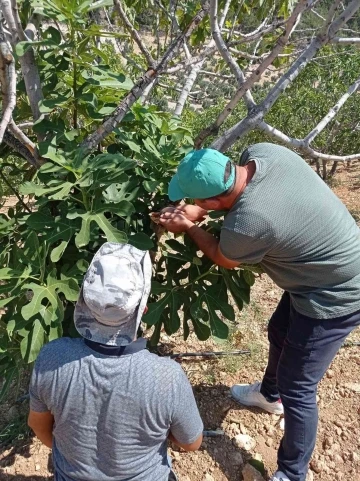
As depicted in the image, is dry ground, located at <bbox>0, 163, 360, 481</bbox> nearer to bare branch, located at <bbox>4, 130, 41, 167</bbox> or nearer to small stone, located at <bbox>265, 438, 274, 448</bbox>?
small stone, located at <bbox>265, 438, 274, 448</bbox>

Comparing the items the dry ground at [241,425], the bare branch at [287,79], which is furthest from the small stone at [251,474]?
the bare branch at [287,79]

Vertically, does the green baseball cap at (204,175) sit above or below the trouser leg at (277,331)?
above

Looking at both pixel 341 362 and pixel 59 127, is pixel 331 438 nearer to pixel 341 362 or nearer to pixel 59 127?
pixel 341 362

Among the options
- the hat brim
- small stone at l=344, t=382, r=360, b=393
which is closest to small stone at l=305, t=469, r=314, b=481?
small stone at l=344, t=382, r=360, b=393

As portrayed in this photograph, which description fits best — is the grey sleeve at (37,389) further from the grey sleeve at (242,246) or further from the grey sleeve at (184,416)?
the grey sleeve at (242,246)

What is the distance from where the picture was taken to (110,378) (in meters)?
1.38

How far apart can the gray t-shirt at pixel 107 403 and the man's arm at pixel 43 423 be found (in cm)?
4

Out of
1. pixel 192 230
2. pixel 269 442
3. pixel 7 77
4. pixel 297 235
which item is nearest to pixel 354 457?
pixel 269 442

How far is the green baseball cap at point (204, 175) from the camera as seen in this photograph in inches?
72.5

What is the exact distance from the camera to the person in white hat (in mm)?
1366

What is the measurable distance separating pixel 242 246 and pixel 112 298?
0.76m

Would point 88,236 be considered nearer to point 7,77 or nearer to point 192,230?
point 192,230

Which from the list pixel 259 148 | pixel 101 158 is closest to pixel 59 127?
pixel 101 158

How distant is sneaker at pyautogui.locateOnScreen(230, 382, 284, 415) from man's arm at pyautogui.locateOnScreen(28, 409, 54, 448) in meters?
1.58
